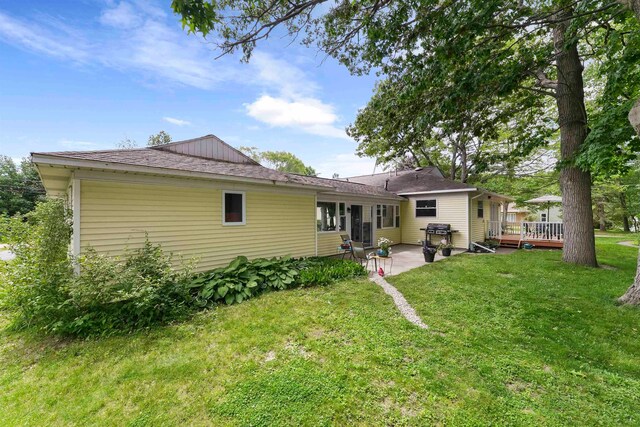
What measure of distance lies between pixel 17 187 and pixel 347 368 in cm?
4320

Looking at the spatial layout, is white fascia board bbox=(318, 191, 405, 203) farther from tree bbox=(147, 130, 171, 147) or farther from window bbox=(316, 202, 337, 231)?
tree bbox=(147, 130, 171, 147)

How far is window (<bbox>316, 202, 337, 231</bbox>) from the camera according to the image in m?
10.0

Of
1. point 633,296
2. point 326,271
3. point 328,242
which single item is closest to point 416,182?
point 328,242

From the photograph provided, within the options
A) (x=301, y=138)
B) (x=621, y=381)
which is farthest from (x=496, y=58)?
(x=301, y=138)

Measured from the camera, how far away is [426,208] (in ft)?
42.5

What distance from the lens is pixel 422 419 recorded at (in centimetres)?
216

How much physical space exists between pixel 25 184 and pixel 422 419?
4503 centimetres

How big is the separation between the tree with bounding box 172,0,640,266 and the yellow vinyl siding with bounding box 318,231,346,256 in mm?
5829

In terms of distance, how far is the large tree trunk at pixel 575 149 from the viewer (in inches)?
292

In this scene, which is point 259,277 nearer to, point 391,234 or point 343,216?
point 343,216

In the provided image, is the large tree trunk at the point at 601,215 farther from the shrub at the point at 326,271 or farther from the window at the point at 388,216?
the shrub at the point at 326,271

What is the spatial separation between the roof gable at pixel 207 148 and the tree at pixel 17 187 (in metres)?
28.0

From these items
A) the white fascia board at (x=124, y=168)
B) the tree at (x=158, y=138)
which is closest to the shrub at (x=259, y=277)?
the white fascia board at (x=124, y=168)

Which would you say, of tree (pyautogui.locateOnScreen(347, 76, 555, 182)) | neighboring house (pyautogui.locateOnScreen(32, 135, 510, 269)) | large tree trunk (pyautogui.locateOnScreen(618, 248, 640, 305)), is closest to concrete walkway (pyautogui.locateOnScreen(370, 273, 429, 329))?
neighboring house (pyautogui.locateOnScreen(32, 135, 510, 269))
